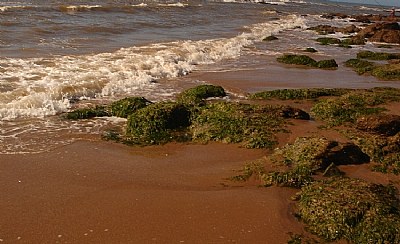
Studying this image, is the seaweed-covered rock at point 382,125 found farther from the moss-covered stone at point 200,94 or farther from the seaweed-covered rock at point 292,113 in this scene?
the moss-covered stone at point 200,94

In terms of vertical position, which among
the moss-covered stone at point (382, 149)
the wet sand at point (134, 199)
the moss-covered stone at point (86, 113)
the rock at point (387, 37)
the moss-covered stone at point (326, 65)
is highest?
the rock at point (387, 37)

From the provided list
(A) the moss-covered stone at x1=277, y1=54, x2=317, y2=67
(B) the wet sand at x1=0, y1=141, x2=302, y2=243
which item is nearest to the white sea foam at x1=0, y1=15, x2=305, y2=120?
(A) the moss-covered stone at x1=277, y1=54, x2=317, y2=67

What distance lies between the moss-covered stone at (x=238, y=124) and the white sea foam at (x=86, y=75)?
126 inches

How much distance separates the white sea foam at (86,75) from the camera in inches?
390

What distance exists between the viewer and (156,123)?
28.5 feet

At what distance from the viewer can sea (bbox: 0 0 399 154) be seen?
8750mm

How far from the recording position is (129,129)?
8547 millimetres

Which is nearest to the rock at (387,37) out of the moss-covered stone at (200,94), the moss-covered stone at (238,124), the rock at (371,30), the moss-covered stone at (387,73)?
the rock at (371,30)

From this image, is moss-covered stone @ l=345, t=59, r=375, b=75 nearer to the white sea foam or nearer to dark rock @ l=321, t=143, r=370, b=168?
the white sea foam

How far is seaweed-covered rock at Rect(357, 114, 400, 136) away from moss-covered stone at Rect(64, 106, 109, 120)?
5601 mm

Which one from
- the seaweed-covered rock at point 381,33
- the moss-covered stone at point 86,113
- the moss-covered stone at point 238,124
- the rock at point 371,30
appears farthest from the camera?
the rock at point 371,30

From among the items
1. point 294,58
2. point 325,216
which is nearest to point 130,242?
point 325,216

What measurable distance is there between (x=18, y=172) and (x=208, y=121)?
393cm

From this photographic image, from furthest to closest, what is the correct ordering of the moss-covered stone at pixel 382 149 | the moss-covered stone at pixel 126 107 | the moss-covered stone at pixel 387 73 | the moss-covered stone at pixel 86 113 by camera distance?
the moss-covered stone at pixel 387 73, the moss-covered stone at pixel 126 107, the moss-covered stone at pixel 86 113, the moss-covered stone at pixel 382 149
